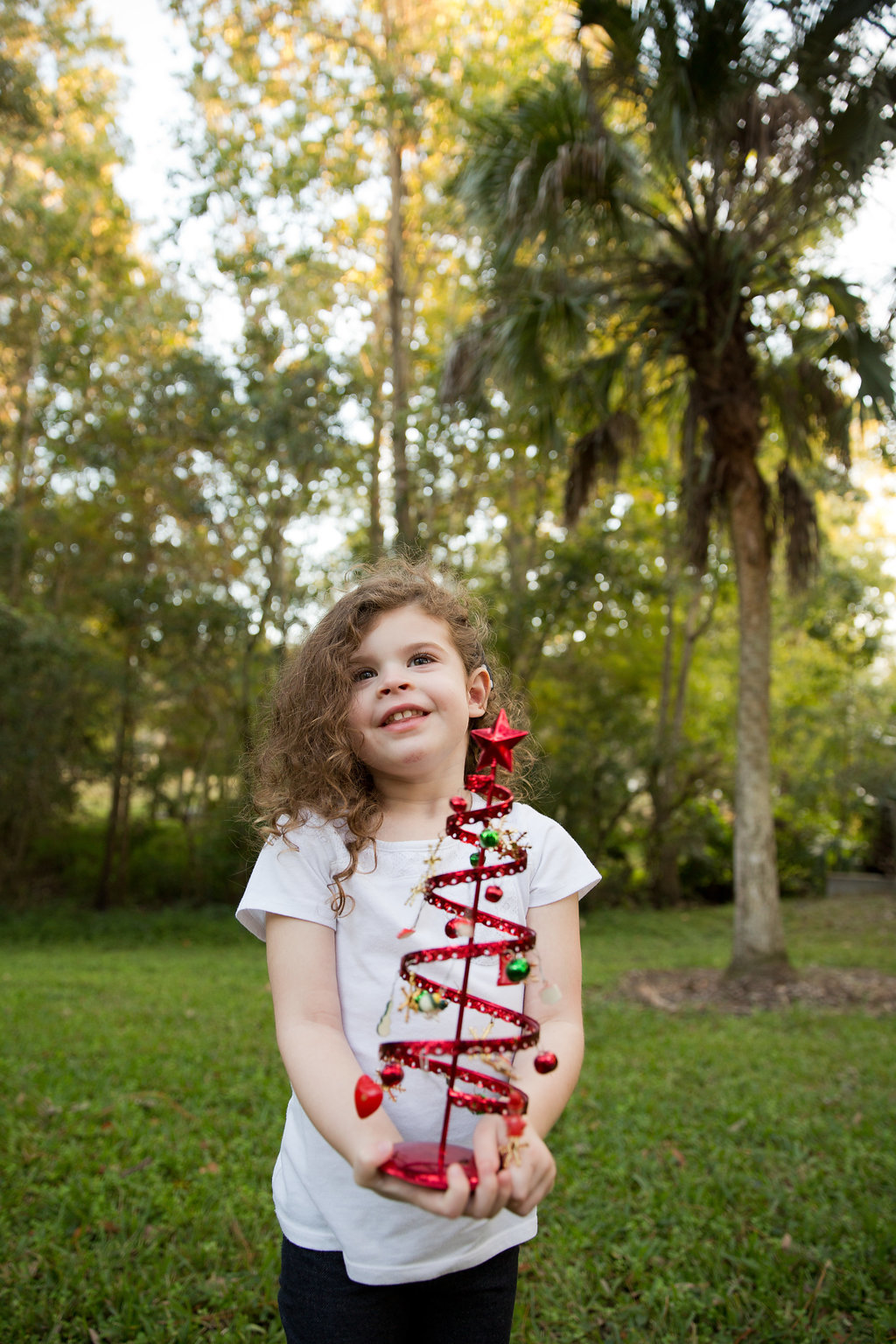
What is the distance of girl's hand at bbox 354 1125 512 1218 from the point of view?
3.15ft

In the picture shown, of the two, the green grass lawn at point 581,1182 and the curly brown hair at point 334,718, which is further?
the green grass lawn at point 581,1182

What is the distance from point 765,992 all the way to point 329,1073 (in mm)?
6753

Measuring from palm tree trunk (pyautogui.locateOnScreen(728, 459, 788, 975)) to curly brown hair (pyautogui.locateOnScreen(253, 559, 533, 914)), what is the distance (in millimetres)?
6203

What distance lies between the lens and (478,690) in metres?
1.70

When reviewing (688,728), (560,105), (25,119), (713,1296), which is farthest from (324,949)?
(688,728)

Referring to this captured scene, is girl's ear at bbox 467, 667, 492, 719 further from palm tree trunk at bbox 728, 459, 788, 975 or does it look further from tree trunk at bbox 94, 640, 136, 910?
tree trunk at bbox 94, 640, 136, 910

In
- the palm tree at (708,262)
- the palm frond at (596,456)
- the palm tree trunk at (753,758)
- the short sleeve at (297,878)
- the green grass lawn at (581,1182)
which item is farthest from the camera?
the palm frond at (596,456)

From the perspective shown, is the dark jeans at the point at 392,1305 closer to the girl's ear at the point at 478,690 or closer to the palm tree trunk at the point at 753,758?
the girl's ear at the point at 478,690

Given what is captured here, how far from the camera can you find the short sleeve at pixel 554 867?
4.75 ft

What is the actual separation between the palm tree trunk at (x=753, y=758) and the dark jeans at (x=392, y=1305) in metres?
6.38

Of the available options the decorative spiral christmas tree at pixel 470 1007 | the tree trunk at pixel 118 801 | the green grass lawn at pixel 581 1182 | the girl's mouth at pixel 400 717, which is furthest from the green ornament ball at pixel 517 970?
the tree trunk at pixel 118 801

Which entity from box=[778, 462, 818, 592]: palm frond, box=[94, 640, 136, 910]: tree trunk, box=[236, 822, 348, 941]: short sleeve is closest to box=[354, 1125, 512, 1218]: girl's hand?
box=[236, 822, 348, 941]: short sleeve

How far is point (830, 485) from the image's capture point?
452 inches

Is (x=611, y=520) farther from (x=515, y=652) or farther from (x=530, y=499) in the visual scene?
(x=515, y=652)
